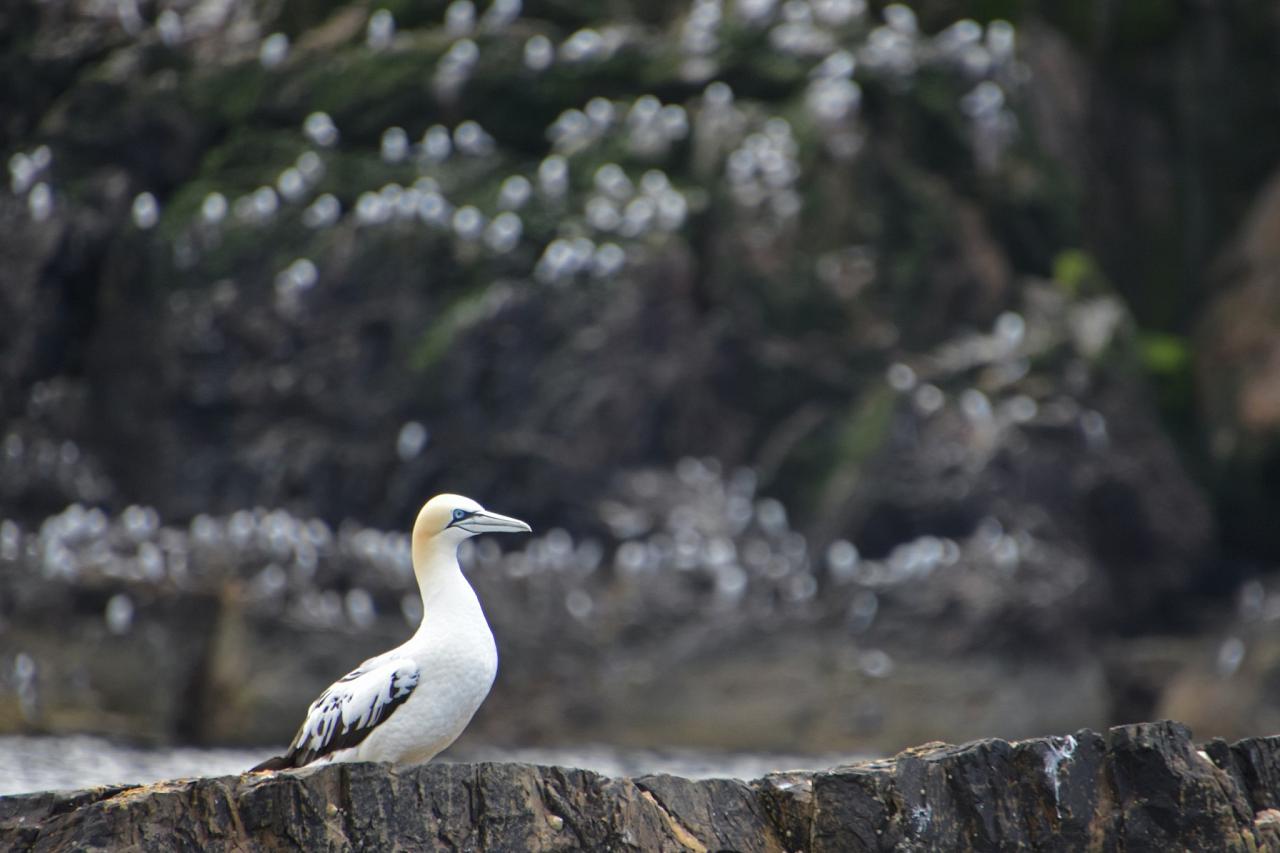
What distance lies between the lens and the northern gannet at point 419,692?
787 centimetres

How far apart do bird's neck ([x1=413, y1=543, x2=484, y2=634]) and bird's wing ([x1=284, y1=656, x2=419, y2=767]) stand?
10.4 inches

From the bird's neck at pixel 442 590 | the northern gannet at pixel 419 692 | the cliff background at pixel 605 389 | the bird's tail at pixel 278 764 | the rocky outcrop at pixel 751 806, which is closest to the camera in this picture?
the rocky outcrop at pixel 751 806


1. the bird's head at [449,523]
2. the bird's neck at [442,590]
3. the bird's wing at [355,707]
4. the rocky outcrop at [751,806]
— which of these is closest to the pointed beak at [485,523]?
the bird's head at [449,523]

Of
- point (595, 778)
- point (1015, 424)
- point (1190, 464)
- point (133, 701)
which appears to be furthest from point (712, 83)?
point (595, 778)

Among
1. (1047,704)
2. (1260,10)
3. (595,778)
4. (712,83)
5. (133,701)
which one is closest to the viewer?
(595,778)

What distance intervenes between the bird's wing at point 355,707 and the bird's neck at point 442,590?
0.86 feet

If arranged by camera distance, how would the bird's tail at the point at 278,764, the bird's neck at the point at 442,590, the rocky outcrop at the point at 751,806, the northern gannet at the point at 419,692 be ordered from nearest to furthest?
the rocky outcrop at the point at 751,806, the northern gannet at the point at 419,692, the bird's neck at the point at 442,590, the bird's tail at the point at 278,764

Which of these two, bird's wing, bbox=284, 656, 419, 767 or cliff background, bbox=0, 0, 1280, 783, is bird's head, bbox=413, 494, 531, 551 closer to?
bird's wing, bbox=284, 656, 419, 767

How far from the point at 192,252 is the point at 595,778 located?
901 inches

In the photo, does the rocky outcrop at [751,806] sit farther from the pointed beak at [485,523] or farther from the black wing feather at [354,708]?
the pointed beak at [485,523]

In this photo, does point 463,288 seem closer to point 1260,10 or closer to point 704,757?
point 704,757

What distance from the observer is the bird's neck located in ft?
26.5

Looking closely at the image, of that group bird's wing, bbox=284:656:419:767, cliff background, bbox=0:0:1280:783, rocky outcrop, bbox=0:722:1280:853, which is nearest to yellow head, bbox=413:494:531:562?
bird's wing, bbox=284:656:419:767

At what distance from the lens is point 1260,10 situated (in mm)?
35594
